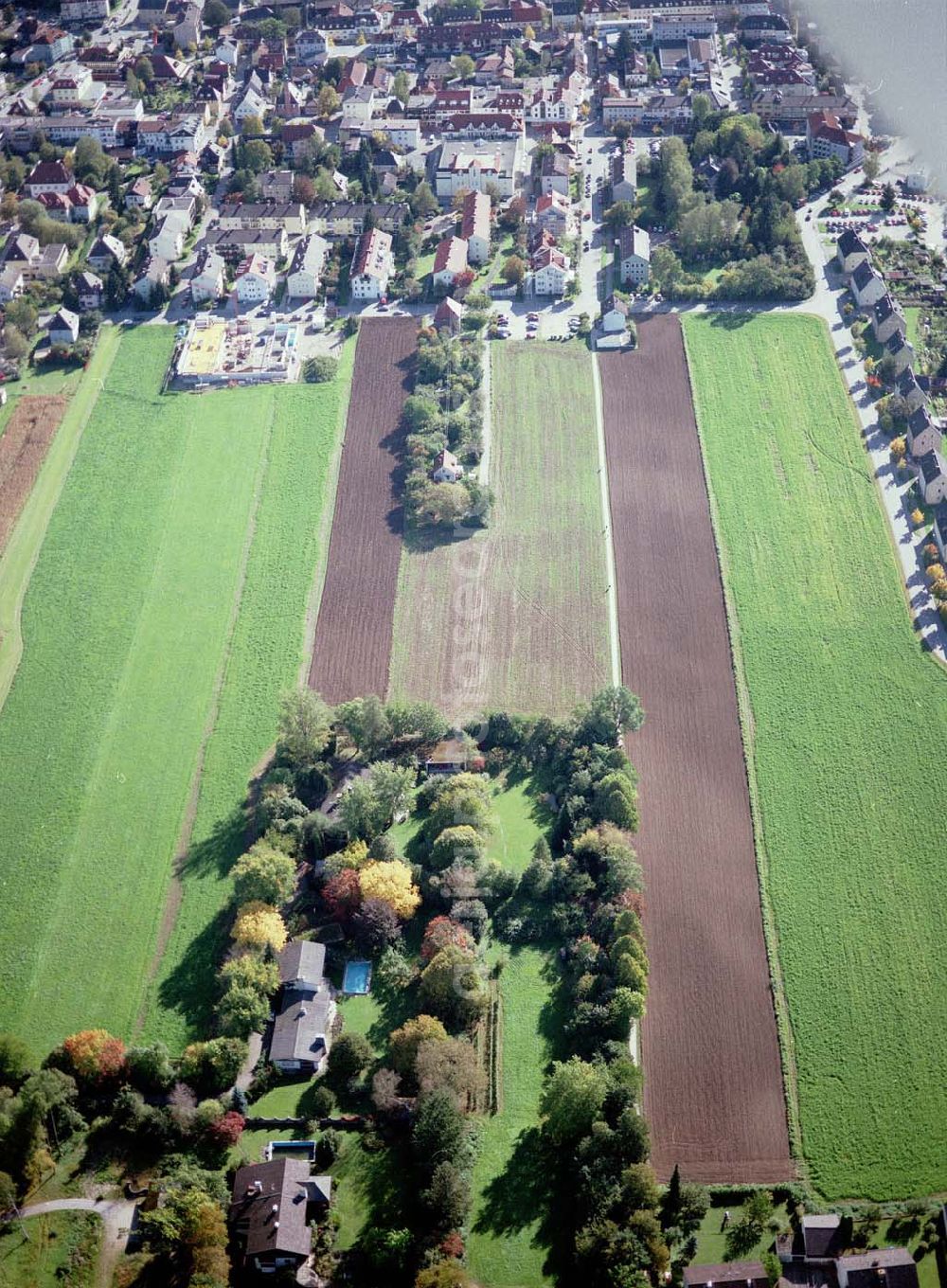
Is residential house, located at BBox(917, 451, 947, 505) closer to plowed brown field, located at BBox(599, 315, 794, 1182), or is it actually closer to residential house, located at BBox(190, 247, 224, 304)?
plowed brown field, located at BBox(599, 315, 794, 1182)

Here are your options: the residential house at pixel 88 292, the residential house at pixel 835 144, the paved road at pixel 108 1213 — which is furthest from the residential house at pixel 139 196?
the paved road at pixel 108 1213

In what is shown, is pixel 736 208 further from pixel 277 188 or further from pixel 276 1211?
pixel 276 1211

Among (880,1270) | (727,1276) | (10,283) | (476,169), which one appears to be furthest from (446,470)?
(880,1270)

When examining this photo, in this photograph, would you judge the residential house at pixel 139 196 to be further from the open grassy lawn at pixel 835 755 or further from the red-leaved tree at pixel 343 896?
the red-leaved tree at pixel 343 896

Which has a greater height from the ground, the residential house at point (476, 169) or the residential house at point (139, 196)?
the residential house at point (476, 169)

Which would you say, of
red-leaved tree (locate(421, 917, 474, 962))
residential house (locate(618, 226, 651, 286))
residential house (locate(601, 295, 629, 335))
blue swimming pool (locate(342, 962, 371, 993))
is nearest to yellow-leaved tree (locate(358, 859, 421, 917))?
red-leaved tree (locate(421, 917, 474, 962))

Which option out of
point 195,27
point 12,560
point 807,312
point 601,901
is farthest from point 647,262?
point 195,27
